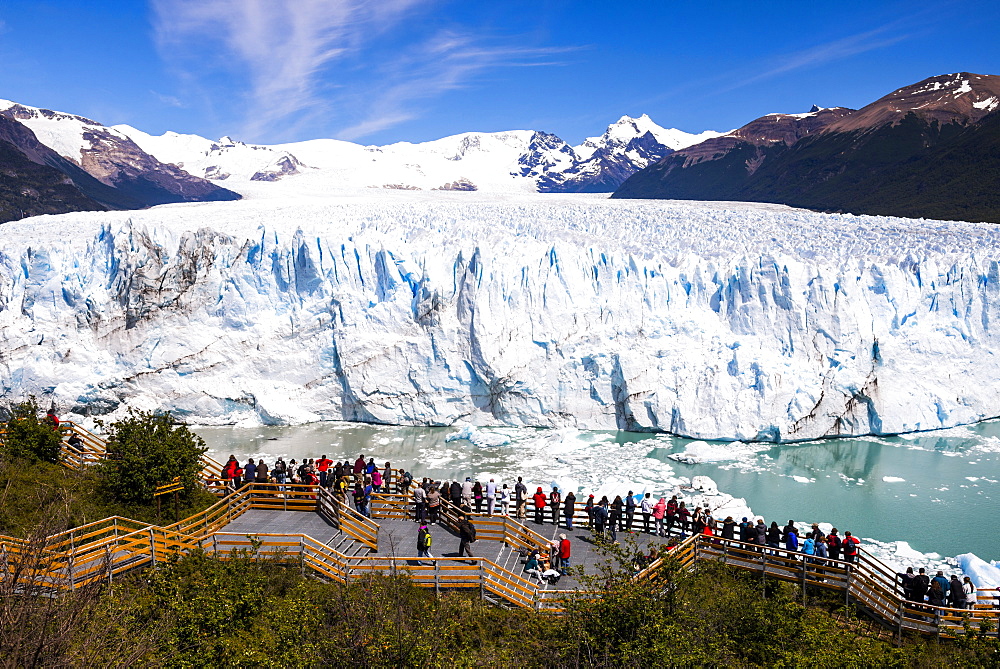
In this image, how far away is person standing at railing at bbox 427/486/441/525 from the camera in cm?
1045

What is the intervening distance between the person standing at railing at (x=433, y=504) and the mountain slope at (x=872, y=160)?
4094 centimetres

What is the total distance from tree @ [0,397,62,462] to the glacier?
790cm

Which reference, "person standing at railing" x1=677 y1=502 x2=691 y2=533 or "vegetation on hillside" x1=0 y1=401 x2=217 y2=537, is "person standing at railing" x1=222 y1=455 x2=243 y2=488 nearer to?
"vegetation on hillside" x1=0 y1=401 x2=217 y2=537

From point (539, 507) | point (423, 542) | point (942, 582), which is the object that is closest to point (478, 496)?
point (539, 507)

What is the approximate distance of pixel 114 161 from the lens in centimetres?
10081

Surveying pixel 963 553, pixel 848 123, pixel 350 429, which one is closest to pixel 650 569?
pixel 963 553

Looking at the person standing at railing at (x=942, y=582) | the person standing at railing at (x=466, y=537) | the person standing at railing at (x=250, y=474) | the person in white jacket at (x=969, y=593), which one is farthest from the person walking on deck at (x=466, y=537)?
the person in white jacket at (x=969, y=593)

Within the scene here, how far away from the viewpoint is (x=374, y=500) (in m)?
11.1

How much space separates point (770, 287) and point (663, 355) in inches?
153

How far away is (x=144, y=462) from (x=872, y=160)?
7310 centimetres

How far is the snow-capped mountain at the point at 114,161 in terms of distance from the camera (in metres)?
94.6

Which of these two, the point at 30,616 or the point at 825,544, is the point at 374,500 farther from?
the point at 825,544

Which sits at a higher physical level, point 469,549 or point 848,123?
point 848,123

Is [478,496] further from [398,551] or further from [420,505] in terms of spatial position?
→ [398,551]
